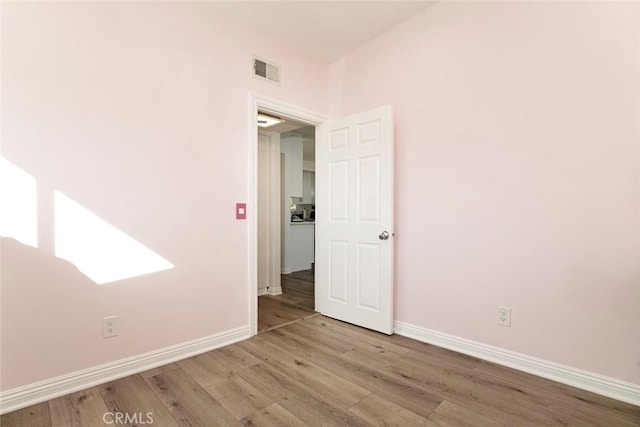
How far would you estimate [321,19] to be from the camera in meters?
2.69

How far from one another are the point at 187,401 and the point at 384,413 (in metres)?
1.13

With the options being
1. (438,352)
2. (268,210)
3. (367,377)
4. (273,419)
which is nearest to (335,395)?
(367,377)

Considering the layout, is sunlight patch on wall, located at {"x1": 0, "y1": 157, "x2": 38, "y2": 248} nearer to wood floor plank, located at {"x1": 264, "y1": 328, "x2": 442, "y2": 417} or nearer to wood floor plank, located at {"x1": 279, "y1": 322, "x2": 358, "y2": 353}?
wood floor plank, located at {"x1": 264, "y1": 328, "x2": 442, "y2": 417}

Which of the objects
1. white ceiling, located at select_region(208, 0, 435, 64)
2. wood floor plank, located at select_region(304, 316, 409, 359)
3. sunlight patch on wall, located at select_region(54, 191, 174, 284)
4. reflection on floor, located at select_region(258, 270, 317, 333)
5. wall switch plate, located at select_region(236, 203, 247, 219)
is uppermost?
white ceiling, located at select_region(208, 0, 435, 64)

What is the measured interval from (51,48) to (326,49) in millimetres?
2263

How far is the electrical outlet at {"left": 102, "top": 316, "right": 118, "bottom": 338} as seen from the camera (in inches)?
78.1

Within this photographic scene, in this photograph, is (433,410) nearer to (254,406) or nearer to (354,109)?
(254,406)

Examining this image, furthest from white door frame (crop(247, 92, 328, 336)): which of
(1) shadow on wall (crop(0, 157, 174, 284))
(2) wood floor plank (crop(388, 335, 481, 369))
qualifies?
(2) wood floor plank (crop(388, 335, 481, 369))

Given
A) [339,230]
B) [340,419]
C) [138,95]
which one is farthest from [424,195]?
[138,95]

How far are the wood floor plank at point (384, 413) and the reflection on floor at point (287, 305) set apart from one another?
1365 mm

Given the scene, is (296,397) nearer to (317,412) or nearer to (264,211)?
(317,412)

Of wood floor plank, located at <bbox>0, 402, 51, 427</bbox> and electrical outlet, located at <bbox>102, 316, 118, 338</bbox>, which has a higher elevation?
electrical outlet, located at <bbox>102, 316, 118, 338</bbox>

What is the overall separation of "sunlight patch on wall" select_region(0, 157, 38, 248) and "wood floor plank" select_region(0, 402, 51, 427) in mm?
907

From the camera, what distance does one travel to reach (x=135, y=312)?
2111mm
